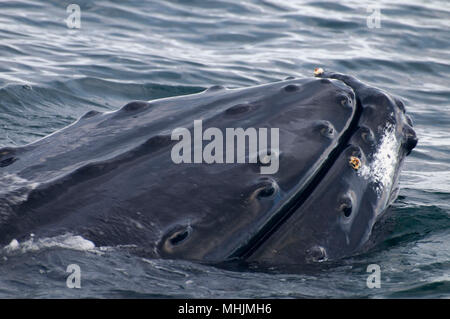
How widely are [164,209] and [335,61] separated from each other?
42.2ft

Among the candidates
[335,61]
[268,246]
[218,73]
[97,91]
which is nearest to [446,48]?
[335,61]

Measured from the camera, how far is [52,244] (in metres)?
5.98

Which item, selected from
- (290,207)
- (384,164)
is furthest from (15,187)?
(384,164)

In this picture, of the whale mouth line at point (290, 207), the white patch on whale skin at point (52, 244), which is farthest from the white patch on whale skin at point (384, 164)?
the white patch on whale skin at point (52, 244)

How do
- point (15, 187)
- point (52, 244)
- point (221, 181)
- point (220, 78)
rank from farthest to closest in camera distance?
point (220, 78)
point (221, 181)
point (15, 187)
point (52, 244)

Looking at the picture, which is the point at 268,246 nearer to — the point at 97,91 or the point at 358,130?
the point at 358,130

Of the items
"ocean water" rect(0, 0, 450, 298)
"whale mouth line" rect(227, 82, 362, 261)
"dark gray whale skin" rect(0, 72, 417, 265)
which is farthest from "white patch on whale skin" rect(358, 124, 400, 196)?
"ocean water" rect(0, 0, 450, 298)

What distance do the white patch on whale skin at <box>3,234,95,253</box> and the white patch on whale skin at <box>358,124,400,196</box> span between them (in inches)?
99.1

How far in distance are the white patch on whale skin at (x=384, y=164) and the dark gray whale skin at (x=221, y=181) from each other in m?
0.01

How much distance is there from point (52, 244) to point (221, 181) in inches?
54.6

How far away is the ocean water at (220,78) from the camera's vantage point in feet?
20.1

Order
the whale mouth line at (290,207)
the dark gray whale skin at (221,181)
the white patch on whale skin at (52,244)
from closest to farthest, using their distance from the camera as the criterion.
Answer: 1. the white patch on whale skin at (52,244)
2. the dark gray whale skin at (221,181)
3. the whale mouth line at (290,207)

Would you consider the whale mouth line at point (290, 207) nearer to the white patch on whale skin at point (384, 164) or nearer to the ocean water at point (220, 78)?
the ocean water at point (220, 78)

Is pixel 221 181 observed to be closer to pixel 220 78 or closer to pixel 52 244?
pixel 52 244
